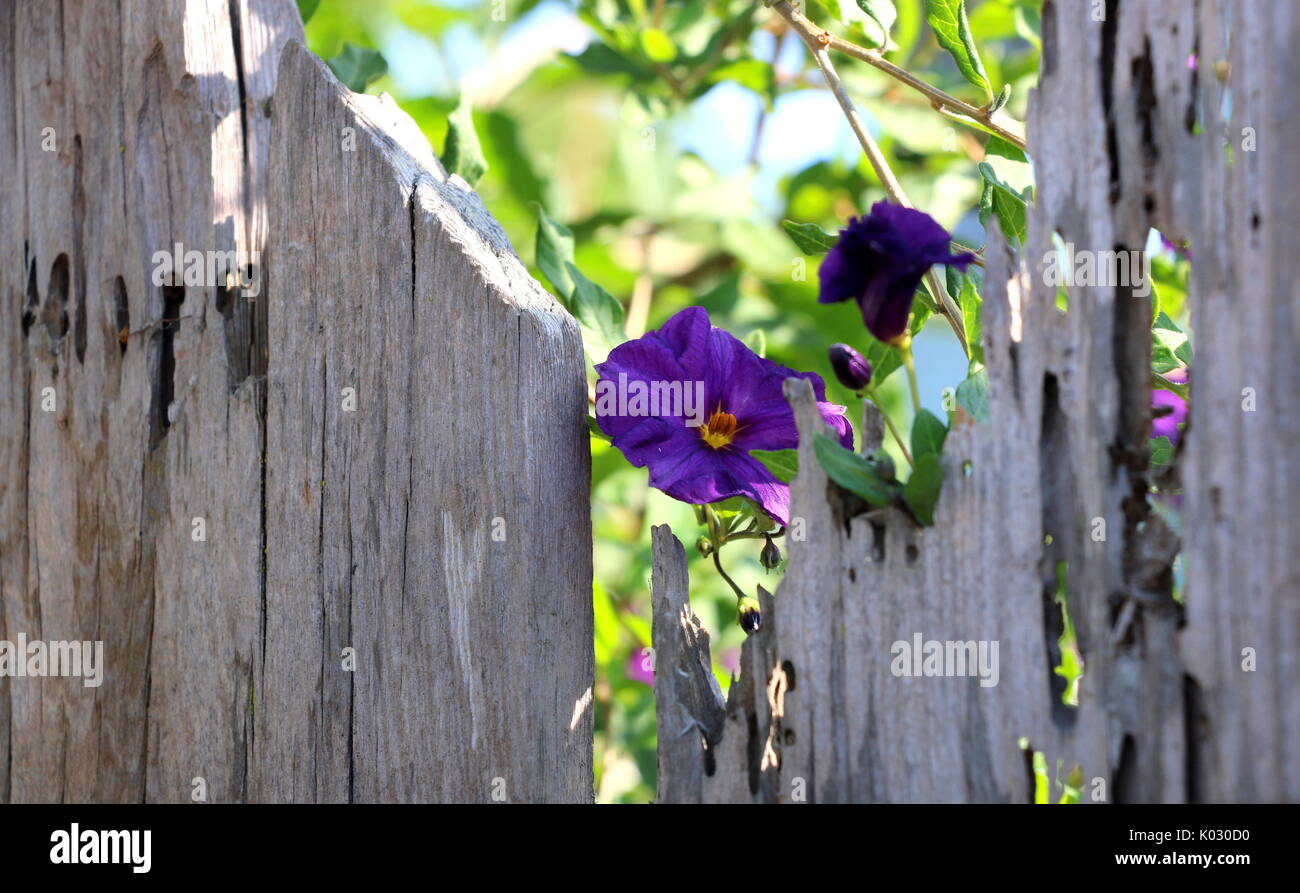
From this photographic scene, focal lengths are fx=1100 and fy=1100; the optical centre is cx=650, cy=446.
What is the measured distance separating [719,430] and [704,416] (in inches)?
1.0

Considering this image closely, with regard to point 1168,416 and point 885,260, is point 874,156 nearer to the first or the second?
point 885,260

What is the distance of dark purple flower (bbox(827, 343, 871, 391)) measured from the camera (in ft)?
3.75

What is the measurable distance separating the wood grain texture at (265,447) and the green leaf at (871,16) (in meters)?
0.56

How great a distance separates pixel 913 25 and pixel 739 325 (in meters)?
0.84

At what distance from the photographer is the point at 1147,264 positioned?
0.97m

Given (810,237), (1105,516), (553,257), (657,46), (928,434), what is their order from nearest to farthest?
(1105,516) → (928,434) → (810,237) → (553,257) → (657,46)

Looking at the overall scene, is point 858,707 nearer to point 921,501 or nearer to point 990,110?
point 921,501

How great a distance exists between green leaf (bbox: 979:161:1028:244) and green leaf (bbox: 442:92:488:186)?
725 millimetres

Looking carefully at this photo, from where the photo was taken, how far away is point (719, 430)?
1.26m

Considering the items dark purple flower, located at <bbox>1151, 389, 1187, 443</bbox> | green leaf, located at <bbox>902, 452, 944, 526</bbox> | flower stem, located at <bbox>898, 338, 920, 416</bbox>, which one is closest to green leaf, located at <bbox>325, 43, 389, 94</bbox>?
flower stem, located at <bbox>898, 338, 920, 416</bbox>

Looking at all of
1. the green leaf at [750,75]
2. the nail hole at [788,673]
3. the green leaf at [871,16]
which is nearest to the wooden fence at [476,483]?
the nail hole at [788,673]

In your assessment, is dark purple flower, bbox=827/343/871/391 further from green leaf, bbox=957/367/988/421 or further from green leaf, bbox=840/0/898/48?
green leaf, bbox=840/0/898/48

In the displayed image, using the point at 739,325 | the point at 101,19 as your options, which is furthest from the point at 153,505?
the point at 739,325

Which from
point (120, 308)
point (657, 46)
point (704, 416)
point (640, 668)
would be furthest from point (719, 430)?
point (640, 668)
